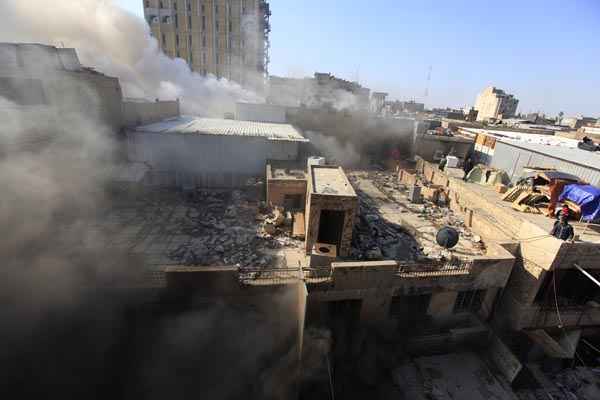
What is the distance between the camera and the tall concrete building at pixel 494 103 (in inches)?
2287

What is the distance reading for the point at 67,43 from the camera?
792 inches

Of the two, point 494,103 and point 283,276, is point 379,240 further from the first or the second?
point 494,103

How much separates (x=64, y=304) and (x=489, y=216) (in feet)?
49.4

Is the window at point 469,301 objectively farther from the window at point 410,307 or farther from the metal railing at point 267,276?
the metal railing at point 267,276

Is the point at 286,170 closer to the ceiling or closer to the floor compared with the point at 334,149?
closer to the ceiling

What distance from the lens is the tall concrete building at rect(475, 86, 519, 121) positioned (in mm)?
58094

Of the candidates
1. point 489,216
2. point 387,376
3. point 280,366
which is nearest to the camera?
point 280,366

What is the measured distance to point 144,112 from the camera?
16.6 metres

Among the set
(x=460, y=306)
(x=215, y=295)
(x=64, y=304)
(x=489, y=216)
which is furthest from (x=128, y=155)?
(x=489, y=216)

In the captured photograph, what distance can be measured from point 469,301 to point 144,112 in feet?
60.7

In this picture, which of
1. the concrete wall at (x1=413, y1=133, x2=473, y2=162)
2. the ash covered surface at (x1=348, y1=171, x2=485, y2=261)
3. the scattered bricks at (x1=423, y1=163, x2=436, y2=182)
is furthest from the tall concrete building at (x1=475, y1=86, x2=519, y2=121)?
the ash covered surface at (x1=348, y1=171, x2=485, y2=261)

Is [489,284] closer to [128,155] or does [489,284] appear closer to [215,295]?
[215,295]

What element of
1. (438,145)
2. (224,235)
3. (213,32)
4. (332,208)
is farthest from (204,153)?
(213,32)

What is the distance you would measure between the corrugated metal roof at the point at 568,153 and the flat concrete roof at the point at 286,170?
1251cm
